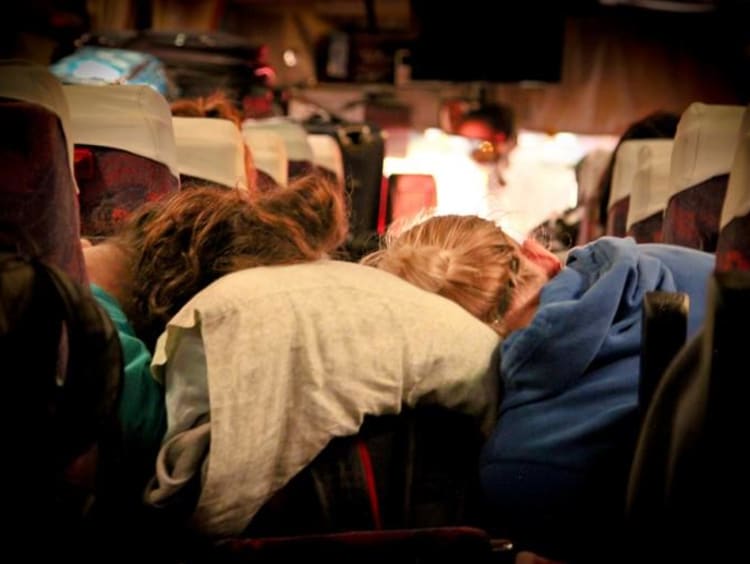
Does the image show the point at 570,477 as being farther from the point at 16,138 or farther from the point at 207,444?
the point at 16,138

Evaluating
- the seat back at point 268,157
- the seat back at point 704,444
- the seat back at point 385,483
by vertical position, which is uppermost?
the seat back at point 268,157

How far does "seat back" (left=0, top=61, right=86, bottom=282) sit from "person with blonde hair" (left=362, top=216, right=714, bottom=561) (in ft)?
1.77

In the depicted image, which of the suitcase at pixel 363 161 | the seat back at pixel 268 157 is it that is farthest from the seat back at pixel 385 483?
the suitcase at pixel 363 161

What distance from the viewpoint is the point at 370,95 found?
6656mm

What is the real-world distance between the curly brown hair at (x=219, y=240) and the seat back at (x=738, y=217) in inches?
19.6

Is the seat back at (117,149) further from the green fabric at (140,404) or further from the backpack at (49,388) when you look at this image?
the backpack at (49,388)

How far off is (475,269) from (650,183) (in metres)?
1.01

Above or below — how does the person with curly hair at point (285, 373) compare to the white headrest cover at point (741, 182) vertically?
below

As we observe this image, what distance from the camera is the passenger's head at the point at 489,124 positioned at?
5.82 meters

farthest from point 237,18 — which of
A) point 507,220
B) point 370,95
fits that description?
point 507,220

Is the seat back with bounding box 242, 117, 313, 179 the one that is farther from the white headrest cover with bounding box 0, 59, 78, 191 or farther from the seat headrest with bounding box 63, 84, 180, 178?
the white headrest cover with bounding box 0, 59, 78, 191

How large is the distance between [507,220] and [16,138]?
2.78 ft

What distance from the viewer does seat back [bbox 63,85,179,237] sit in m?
1.74

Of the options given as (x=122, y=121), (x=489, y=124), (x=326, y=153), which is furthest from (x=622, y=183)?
(x=489, y=124)
